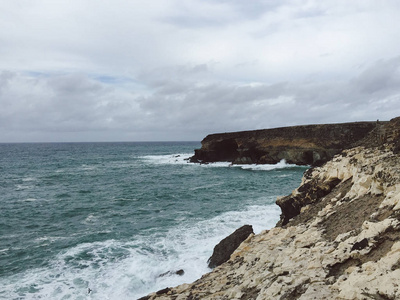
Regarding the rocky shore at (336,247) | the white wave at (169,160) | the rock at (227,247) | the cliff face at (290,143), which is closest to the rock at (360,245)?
the rocky shore at (336,247)

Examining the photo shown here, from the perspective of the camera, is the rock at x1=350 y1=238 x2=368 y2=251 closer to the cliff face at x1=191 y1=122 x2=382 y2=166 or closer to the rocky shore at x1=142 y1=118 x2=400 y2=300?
the rocky shore at x1=142 y1=118 x2=400 y2=300

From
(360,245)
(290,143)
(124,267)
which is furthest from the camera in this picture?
(290,143)

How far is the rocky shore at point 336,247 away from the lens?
454 cm

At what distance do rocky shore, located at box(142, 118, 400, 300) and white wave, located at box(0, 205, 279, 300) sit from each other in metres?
5.32

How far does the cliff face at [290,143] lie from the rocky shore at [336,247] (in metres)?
42.2

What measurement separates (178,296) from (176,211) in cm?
1673

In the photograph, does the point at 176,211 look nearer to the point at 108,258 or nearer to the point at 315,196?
the point at 108,258

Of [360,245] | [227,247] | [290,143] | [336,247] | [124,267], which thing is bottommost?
[124,267]

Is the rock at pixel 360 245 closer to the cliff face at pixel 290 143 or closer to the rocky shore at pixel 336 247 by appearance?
the rocky shore at pixel 336 247

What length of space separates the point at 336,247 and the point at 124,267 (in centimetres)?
1098

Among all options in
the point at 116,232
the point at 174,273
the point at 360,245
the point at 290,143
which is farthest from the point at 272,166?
the point at 360,245

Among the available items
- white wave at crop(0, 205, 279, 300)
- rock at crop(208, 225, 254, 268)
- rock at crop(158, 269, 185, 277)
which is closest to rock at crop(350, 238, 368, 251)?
rock at crop(208, 225, 254, 268)

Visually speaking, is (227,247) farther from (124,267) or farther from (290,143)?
(290,143)

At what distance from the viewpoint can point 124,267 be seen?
14.0 metres
